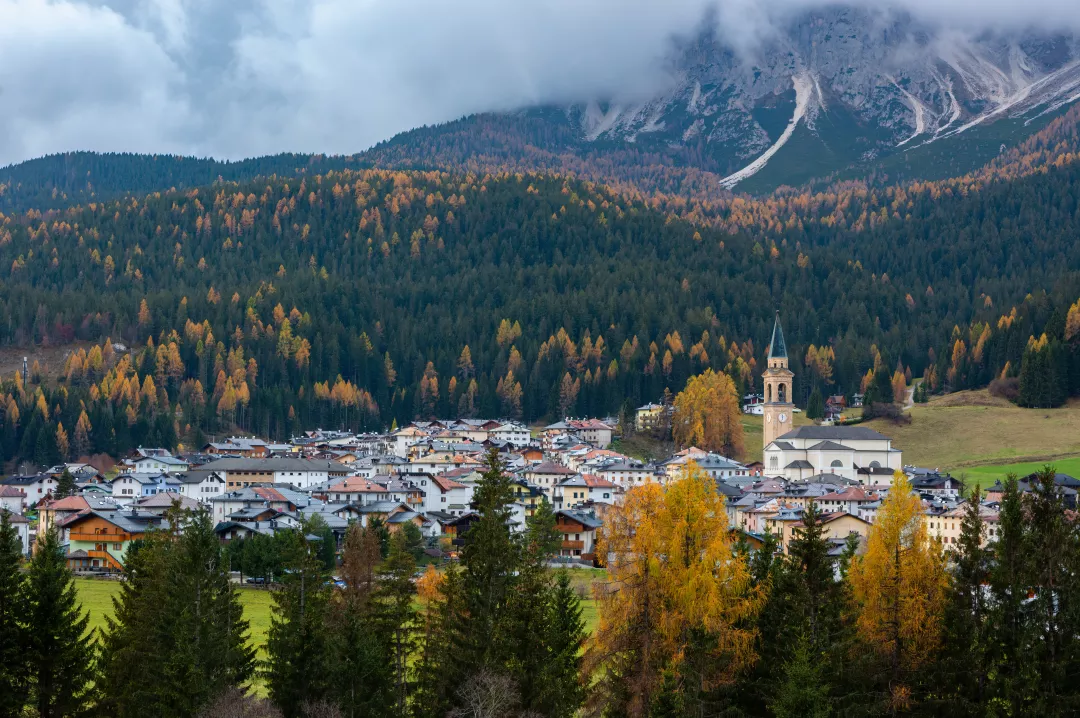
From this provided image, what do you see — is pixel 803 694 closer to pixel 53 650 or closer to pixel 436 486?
pixel 53 650

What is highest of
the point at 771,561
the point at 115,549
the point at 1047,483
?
the point at 1047,483

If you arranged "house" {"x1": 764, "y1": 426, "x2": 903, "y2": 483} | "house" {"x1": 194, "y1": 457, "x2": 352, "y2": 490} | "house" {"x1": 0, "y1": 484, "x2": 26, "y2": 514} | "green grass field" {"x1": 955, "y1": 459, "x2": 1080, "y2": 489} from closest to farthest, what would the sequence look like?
"house" {"x1": 0, "y1": 484, "x2": 26, "y2": 514}
"green grass field" {"x1": 955, "y1": 459, "x2": 1080, "y2": 489}
"house" {"x1": 194, "y1": 457, "x2": 352, "y2": 490}
"house" {"x1": 764, "y1": 426, "x2": 903, "y2": 483}

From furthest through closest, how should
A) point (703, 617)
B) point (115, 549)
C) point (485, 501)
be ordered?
point (115, 549)
point (485, 501)
point (703, 617)

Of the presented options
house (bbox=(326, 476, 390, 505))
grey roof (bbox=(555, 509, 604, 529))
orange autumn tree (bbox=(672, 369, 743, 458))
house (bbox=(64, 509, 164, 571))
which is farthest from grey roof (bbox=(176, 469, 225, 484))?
orange autumn tree (bbox=(672, 369, 743, 458))

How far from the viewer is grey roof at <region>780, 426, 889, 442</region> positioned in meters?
131

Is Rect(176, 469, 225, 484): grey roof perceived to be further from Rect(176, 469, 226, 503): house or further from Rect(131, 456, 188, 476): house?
Rect(131, 456, 188, 476): house

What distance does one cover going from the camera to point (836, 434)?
433 feet

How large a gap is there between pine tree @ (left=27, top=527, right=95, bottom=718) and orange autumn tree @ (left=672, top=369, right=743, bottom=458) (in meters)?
112

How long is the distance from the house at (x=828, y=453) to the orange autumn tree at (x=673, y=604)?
90.6 meters

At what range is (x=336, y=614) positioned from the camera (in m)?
44.9

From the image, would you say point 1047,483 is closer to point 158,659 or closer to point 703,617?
point 703,617

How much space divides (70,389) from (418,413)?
165ft

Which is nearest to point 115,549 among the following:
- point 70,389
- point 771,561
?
point 771,561

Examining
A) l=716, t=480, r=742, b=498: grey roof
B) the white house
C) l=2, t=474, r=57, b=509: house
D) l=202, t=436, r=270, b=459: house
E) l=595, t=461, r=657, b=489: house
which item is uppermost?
the white house
